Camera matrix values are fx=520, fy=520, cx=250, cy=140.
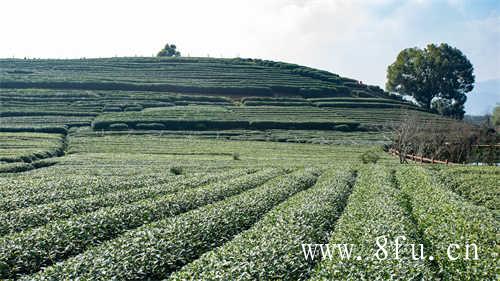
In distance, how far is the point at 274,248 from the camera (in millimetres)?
15984

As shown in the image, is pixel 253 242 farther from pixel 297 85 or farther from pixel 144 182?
pixel 297 85

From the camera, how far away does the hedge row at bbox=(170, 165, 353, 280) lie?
45.2 ft

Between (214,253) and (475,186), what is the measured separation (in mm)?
24664

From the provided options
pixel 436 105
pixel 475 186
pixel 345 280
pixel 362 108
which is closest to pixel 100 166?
pixel 475 186

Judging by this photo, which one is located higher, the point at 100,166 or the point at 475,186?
the point at 475,186

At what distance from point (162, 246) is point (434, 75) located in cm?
12958

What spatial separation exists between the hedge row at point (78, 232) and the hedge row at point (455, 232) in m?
11.5

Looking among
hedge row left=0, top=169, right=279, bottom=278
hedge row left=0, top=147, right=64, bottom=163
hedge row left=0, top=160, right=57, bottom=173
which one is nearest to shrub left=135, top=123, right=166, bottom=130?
hedge row left=0, top=147, right=64, bottom=163

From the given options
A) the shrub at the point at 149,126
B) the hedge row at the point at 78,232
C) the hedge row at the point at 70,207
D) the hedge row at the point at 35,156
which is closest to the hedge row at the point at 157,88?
the shrub at the point at 149,126

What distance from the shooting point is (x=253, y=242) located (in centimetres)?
1714

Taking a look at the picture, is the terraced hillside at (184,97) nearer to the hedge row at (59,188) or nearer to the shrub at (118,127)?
the shrub at (118,127)

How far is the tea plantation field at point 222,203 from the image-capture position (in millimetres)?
14898

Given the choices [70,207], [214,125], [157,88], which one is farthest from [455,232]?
[157,88]

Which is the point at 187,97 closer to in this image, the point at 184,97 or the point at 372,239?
the point at 184,97
